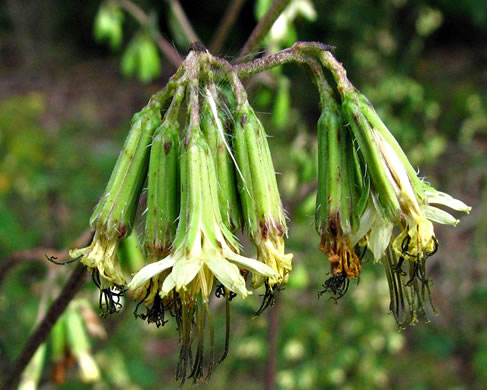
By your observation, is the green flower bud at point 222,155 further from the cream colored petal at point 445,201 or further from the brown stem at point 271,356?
the brown stem at point 271,356

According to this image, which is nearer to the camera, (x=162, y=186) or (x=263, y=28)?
(x=162, y=186)

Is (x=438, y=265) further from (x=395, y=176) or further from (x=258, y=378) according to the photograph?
(x=395, y=176)

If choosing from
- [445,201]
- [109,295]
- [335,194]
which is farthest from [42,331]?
[445,201]

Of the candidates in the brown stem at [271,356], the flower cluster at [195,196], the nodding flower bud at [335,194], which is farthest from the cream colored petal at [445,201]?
the brown stem at [271,356]

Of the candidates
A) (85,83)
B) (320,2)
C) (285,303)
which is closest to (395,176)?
(285,303)

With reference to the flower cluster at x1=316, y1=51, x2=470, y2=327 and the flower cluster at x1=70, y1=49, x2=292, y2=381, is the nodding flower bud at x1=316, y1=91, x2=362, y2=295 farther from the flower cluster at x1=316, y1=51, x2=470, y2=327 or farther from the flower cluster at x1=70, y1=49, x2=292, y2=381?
the flower cluster at x1=70, y1=49, x2=292, y2=381

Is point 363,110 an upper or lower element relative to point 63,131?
upper

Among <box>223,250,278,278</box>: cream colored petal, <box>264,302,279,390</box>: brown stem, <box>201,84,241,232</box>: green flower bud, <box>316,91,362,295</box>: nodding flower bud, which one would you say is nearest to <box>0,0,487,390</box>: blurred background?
<box>264,302,279,390</box>: brown stem

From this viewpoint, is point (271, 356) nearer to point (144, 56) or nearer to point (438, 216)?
point (438, 216)
